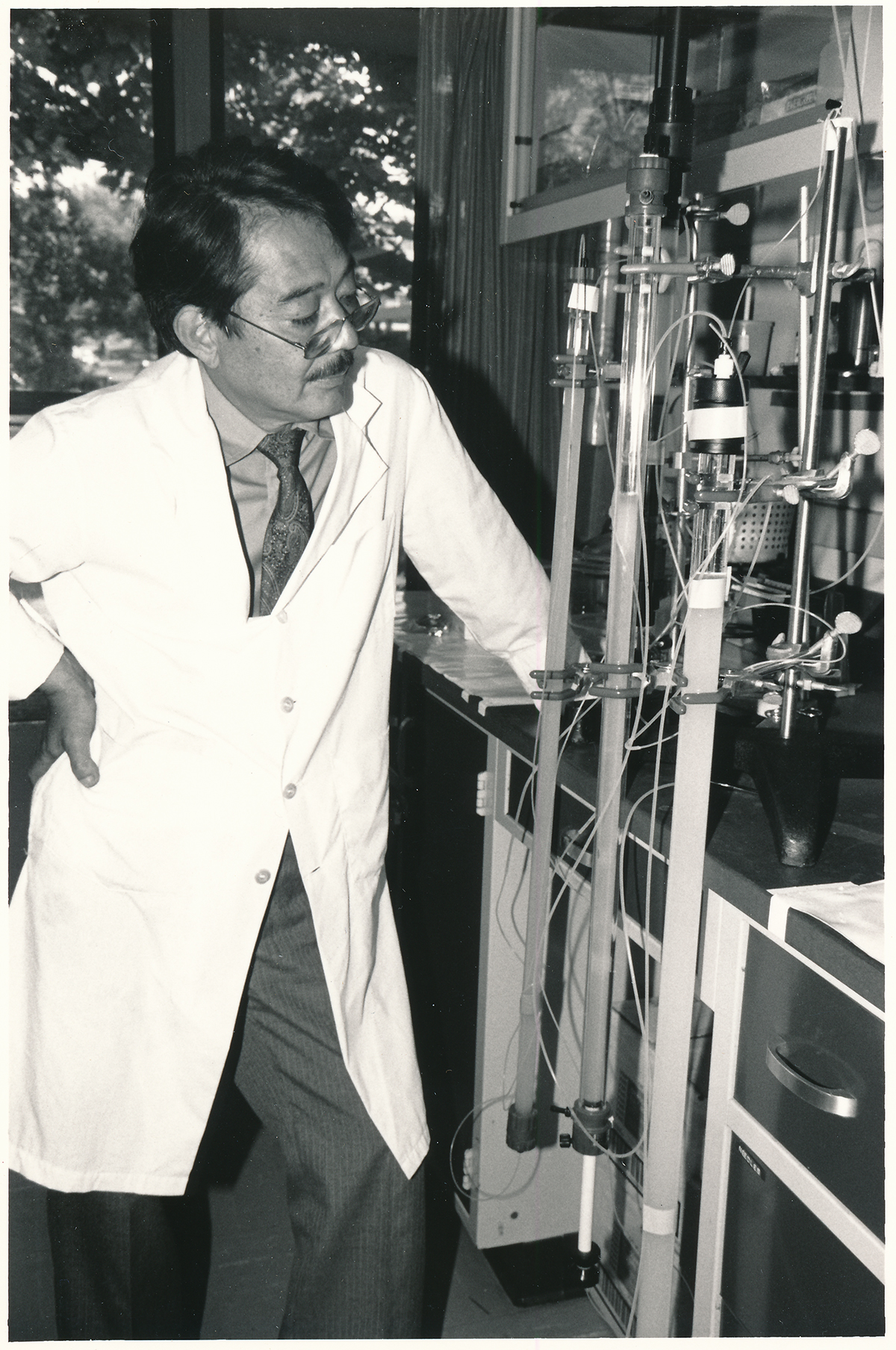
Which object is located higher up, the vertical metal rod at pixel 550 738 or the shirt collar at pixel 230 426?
the shirt collar at pixel 230 426

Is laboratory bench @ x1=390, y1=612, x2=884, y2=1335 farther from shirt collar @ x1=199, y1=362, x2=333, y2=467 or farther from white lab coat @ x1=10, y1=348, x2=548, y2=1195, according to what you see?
shirt collar @ x1=199, y1=362, x2=333, y2=467

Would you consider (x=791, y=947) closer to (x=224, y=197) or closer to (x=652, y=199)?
(x=652, y=199)

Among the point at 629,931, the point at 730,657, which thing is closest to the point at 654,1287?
the point at 629,931

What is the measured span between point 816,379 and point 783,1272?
0.89 meters

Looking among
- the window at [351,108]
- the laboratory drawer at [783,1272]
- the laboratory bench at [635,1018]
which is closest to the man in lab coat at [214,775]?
the laboratory bench at [635,1018]

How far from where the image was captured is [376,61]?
352 cm

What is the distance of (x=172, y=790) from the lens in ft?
4.36

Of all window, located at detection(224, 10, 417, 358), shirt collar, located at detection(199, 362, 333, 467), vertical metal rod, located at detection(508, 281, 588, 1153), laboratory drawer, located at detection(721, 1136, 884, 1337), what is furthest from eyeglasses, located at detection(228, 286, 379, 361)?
window, located at detection(224, 10, 417, 358)

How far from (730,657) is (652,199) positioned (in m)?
0.83

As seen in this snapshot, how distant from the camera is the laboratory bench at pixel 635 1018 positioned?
0.97 meters

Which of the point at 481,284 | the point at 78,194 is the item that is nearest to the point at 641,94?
the point at 481,284

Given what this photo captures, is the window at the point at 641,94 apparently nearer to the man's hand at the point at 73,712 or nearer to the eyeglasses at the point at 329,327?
the eyeglasses at the point at 329,327

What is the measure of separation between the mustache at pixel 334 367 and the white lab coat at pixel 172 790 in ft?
0.32

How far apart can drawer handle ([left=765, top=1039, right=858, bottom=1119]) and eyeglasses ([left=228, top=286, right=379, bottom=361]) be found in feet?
3.00
